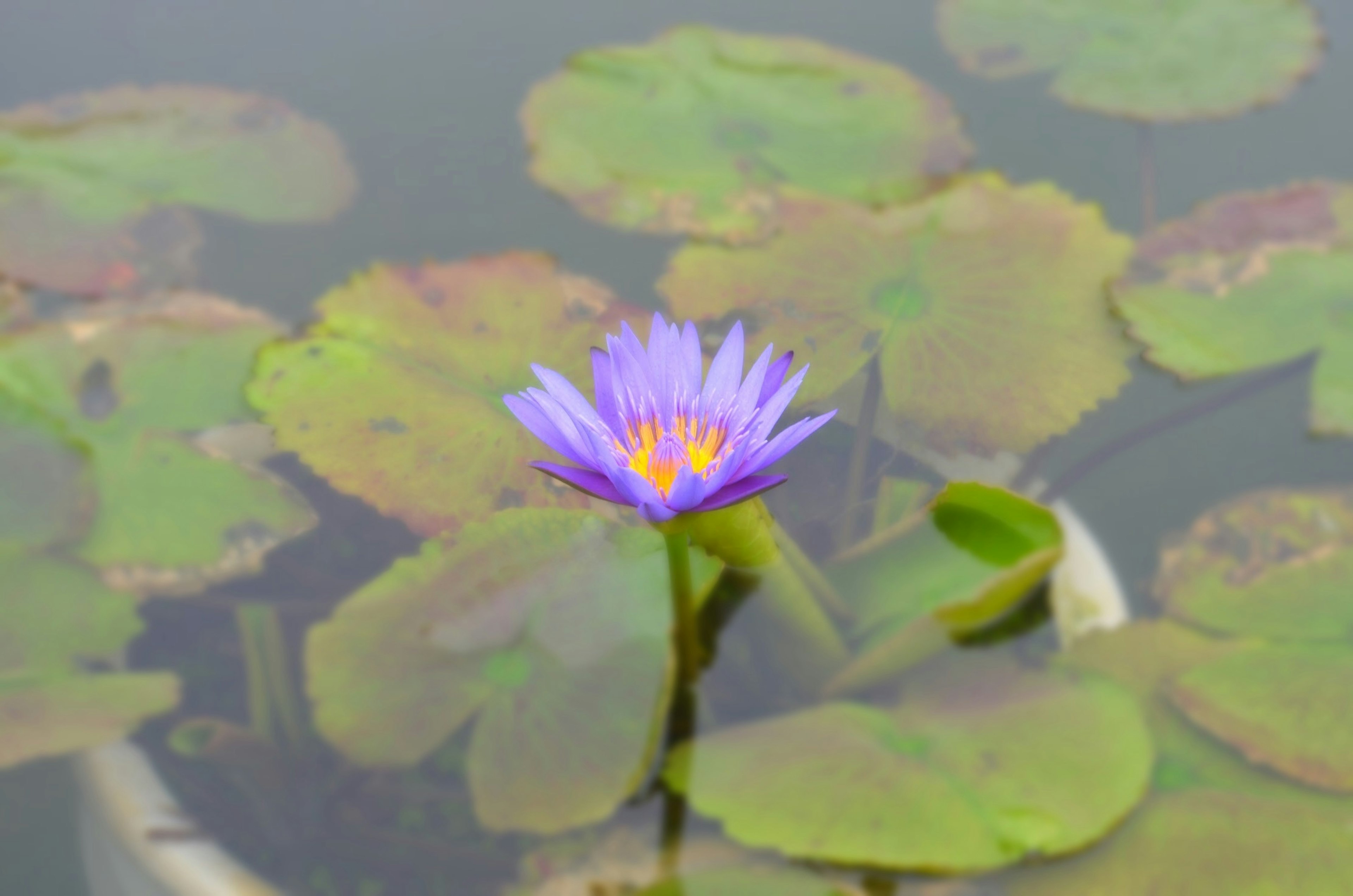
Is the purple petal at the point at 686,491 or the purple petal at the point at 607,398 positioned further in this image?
the purple petal at the point at 607,398

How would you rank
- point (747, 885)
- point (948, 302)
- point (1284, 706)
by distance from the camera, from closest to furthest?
point (747, 885) < point (1284, 706) < point (948, 302)

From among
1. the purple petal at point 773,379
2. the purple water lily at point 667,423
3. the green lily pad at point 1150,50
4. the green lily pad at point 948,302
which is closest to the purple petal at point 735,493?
the purple water lily at point 667,423

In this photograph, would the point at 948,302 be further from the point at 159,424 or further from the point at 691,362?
the point at 159,424

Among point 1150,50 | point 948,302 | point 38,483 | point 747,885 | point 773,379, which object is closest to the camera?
point 773,379

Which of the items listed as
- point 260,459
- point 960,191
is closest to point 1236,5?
point 960,191

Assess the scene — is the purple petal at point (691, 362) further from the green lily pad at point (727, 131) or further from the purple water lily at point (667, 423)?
the green lily pad at point (727, 131)

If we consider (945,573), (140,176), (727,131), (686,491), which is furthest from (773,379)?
(140,176)

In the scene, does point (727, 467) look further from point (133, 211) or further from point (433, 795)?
point (133, 211)

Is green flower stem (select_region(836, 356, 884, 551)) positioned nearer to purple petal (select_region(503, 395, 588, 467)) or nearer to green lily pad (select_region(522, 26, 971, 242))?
green lily pad (select_region(522, 26, 971, 242))
